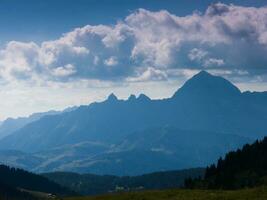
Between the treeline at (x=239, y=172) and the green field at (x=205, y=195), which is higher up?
the treeline at (x=239, y=172)

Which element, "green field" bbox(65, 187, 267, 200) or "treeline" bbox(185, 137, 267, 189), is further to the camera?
"treeline" bbox(185, 137, 267, 189)

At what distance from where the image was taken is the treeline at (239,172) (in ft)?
414

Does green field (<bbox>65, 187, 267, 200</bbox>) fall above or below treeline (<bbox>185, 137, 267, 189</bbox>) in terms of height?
below

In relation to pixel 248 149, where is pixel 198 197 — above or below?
below

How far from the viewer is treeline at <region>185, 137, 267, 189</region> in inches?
4970

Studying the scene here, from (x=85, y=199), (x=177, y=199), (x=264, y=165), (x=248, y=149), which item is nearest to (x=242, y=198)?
(x=177, y=199)

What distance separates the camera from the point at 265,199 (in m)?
60.8

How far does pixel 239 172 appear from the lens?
463 feet

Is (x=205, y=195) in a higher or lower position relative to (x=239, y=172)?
lower

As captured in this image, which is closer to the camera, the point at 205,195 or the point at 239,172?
the point at 205,195

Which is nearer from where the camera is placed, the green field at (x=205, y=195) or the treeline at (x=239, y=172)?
the green field at (x=205, y=195)

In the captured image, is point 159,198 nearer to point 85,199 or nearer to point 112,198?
point 112,198

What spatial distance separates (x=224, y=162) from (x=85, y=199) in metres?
73.4

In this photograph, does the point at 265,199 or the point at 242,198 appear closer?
the point at 265,199
